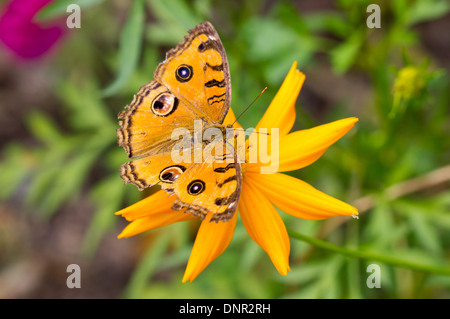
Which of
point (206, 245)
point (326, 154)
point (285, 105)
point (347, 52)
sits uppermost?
point (347, 52)

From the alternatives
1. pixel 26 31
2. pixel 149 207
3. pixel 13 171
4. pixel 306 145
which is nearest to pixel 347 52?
pixel 306 145

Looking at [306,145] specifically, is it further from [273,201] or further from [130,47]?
[130,47]

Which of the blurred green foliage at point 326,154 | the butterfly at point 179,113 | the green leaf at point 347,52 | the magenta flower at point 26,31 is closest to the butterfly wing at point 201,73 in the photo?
the butterfly at point 179,113

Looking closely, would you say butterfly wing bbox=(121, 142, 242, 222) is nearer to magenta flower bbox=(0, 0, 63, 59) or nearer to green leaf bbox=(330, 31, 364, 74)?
green leaf bbox=(330, 31, 364, 74)

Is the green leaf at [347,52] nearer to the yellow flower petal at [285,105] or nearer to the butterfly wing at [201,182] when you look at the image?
the yellow flower petal at [285,105]

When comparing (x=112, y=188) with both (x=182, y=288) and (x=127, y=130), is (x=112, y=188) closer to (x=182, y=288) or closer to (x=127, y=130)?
(x=182, y=288)

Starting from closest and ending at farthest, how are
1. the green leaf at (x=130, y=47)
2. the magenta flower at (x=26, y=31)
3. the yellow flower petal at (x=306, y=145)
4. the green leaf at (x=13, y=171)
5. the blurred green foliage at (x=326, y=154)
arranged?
the yellow flower petal at (x=306, y=145)
the green leaf at (x=130, y=47)
the blurred green foliage at (x=326, y=154)
the magenta flower at (x=26, y=31)
the green leaf at (x=13, y=171)
